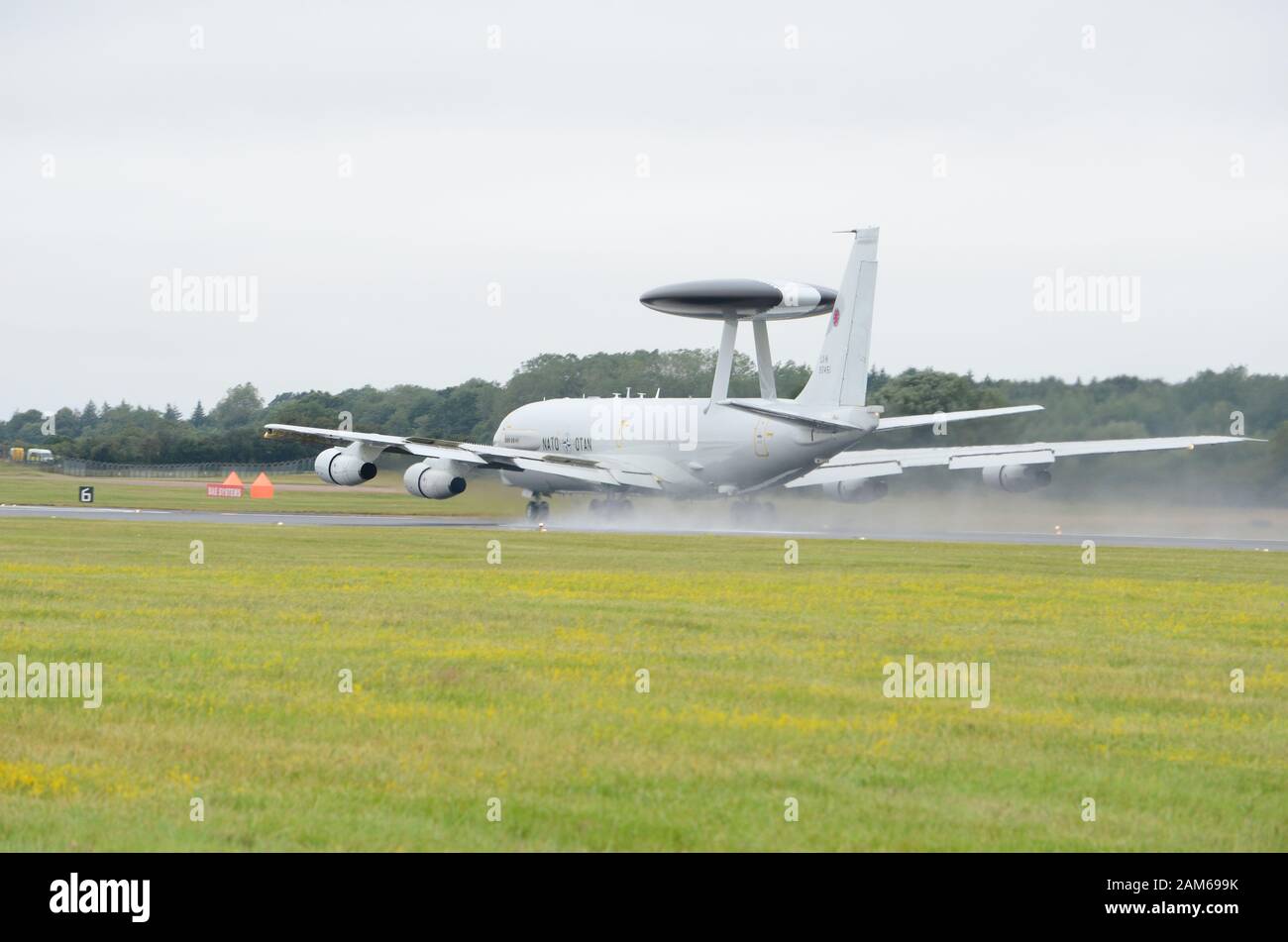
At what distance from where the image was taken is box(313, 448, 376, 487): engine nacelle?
53312 millimetres

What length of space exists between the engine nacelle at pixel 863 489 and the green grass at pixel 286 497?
11.3m

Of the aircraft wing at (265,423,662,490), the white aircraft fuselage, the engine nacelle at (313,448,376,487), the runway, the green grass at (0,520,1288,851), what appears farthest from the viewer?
the engine nacelle at (313,448,376,487)

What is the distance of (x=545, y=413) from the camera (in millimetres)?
60094

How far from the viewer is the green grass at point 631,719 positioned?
10.1m

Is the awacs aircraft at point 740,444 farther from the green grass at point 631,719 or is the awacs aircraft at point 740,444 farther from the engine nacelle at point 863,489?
the green grass at point 631,719

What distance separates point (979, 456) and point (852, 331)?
582cm

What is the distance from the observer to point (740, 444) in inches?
2024

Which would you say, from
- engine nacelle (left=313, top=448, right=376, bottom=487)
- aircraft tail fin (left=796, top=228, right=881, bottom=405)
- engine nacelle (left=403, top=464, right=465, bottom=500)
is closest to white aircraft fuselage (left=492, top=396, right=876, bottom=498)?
aircraft tail fin (left=796, top=228, right=881, bottom=405)

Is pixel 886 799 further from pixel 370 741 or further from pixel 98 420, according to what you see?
pixel 98 420

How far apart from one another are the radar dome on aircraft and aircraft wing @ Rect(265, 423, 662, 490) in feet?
22.5

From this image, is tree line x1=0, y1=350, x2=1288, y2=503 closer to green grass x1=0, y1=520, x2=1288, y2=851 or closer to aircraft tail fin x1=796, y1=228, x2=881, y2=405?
aircraft tail fin x1=796, y1=228, x2=881, y2=405

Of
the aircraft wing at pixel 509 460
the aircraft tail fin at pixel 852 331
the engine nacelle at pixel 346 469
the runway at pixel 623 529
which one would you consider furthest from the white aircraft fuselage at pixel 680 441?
the engine nacelle at pixel 346 469

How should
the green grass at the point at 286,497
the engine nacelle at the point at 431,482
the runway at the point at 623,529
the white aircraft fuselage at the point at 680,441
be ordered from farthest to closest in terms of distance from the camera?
the green grass at the point at 286,497, the engine nacelle at the point at 431,482, the white aircraft fuselage at the point at 680,441, the runway at the point at 623,529

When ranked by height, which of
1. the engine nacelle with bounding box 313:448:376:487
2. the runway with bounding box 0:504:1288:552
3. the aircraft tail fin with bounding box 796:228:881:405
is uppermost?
the aircraft tail fin with bounding box 796:228:881:405
